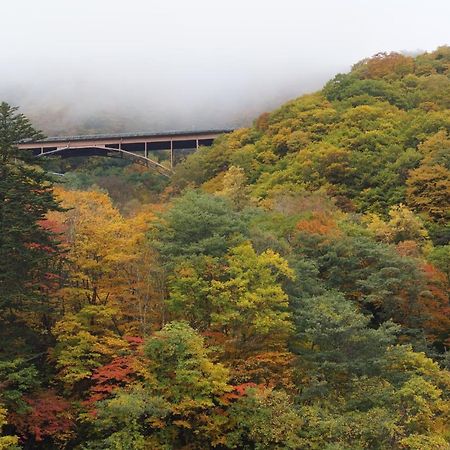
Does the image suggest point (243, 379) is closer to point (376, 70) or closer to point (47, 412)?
point (47, 412)

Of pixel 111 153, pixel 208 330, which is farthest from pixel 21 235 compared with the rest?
pixel 111 153

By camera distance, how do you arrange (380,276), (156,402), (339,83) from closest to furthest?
(156,402), (380,276), (339,83)

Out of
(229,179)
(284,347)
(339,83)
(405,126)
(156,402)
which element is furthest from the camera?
(339,83)

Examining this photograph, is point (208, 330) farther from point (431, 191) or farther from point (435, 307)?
point (431, 191)

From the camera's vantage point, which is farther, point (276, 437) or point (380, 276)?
point (380, 276)

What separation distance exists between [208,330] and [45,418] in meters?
5.83

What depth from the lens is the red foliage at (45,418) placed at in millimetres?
16891

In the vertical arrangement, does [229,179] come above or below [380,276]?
above

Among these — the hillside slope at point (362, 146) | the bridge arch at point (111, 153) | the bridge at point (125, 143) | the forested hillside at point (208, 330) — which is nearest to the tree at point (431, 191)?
the hillside slope at point (362, 146)

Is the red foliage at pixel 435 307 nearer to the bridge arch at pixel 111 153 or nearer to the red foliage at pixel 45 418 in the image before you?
the red foliage at pixel 45 418

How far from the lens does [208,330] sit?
65.5ft

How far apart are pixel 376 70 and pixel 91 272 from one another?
41.0 metres

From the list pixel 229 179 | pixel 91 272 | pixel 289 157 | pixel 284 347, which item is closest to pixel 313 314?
pixel 284 347

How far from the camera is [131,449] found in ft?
54.4
